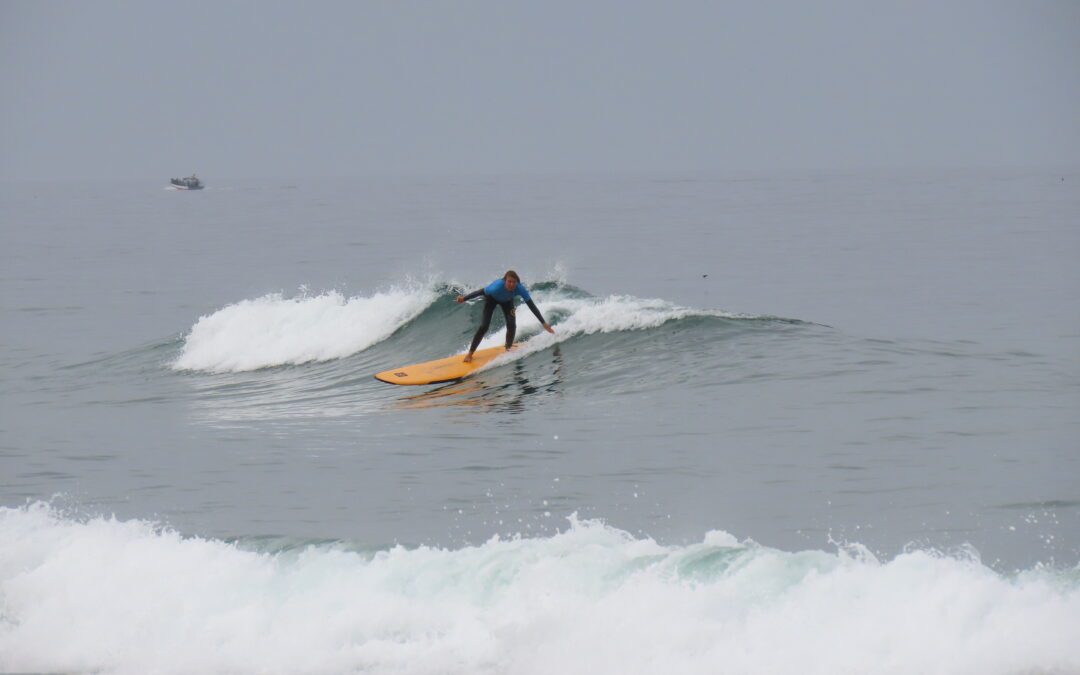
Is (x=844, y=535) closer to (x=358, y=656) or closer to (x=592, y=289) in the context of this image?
(x=358, y=656)

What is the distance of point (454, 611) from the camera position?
9.69 meters

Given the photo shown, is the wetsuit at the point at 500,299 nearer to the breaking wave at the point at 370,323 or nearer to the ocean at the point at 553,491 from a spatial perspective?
the ocean at the point at 553,491

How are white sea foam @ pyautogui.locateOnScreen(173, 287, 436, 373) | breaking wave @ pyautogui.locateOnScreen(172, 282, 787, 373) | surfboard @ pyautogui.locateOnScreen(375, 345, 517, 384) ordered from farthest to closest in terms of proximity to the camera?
white sea foam @ pyautogui.locateOnScreen(173, 287, 436, 373), breaking wave @ pyautogui.locateOnScreen(172, 282, 787, 373), surfboard @ pyautogui.locateOnScreen(375, 345, 517, 384)

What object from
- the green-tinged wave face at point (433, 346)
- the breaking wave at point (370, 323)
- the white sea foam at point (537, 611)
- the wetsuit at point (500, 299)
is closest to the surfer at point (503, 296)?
the wetsuit at point (500, 299)

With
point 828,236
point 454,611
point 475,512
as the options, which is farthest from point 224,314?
point 828,236

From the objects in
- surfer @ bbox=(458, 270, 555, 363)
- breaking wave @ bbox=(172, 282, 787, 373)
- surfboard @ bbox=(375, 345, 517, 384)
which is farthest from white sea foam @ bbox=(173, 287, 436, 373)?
surfer @ bbox=(458, 270, 555, 363)

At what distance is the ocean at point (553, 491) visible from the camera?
923 centimetres

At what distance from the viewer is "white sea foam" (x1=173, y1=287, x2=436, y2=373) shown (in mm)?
25156

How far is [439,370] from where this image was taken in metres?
20.5

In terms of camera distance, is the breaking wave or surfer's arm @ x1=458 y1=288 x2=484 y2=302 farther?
the breaking wave

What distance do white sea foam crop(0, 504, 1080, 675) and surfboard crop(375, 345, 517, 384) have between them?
9.26 metres

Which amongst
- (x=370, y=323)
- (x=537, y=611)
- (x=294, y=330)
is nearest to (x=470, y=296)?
(x=370, y=323)

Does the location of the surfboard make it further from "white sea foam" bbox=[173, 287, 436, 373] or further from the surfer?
"white sea foam" bbox=[173, 287, 436, 373]

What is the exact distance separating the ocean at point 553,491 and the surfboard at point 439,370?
0.94 ft
